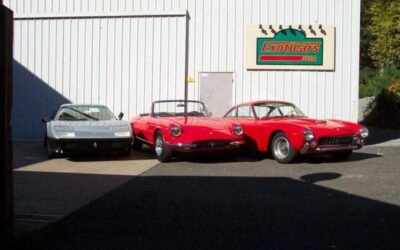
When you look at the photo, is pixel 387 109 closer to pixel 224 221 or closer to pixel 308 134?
pixel 308 134

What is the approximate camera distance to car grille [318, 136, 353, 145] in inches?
418

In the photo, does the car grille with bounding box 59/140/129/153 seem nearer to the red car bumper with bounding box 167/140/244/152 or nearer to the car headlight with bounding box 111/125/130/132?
the car headlight with bounding box 111/125/130/132

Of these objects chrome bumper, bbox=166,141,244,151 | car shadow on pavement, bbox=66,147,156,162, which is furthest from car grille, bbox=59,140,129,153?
chrome bumper, bbox=166,141,244,151

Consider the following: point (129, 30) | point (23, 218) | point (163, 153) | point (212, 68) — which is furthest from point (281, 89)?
point (23, 218)

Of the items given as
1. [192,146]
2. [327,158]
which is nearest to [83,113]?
[192,146]

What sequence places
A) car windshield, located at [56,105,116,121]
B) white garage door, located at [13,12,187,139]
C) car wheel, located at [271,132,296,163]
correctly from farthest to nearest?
white garage door, located at [13,12,187,139] < car windshield, located at [56,105,116,121] < car wheel, located at [271,132,296,163]

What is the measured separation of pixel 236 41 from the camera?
52.4ft

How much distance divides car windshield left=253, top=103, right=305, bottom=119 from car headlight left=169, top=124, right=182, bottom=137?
6.53 feet

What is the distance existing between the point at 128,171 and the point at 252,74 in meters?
6.98

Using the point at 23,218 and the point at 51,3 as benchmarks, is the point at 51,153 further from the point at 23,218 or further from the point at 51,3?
the point at 51,3

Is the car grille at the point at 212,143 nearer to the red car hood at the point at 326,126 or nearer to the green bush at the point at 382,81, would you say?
the red car hood at the point at 326,126

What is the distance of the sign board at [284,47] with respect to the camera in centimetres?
1585

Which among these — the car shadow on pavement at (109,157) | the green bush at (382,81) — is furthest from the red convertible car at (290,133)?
the green bush at (382,81)

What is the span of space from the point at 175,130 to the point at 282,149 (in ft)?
7.05
